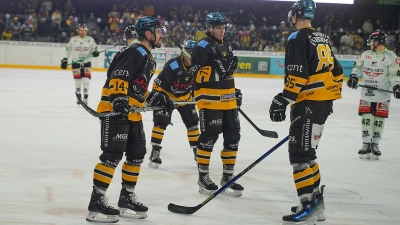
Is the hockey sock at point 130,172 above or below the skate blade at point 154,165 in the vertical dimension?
A: above

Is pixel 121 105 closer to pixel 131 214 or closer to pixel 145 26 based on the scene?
pixel 145 26

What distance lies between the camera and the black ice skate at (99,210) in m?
3.96

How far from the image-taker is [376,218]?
4328 mm

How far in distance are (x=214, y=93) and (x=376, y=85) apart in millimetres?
2825

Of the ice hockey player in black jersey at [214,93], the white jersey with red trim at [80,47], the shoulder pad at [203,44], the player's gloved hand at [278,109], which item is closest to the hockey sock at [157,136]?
the ice hockey player in black jersey at [214,93]

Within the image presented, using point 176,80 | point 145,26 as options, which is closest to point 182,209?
point 145,26

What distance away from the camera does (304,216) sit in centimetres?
401

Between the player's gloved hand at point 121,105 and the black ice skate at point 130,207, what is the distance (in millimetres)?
645

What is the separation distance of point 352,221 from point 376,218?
21 cm

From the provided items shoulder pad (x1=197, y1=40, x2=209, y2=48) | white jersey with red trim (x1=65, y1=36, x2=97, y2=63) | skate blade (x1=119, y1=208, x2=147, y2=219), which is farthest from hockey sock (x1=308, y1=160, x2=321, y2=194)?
white jersey with red trim (x1=65, y1=36, x2=97, y2=63)

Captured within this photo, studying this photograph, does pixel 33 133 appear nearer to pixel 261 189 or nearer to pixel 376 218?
pixel 261 189

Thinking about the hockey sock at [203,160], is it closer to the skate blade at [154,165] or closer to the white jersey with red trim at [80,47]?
the skate blade at [154,165]

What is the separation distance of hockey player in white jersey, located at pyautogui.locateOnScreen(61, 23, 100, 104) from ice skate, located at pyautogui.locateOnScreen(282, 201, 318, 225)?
774 centimetres

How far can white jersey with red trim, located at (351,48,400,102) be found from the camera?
7027mm
